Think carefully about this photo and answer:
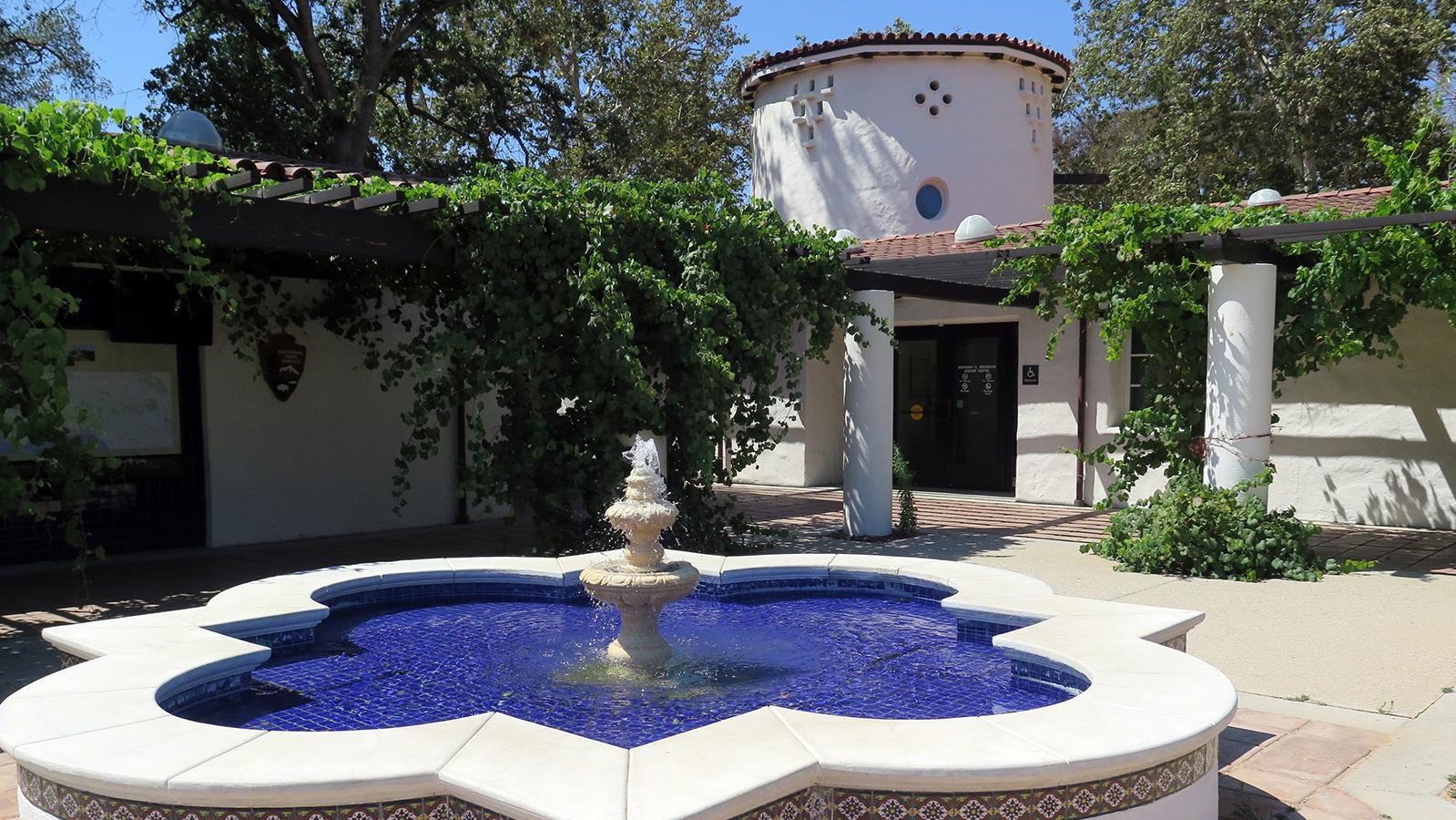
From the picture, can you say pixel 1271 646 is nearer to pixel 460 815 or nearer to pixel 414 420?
pixel 460 815

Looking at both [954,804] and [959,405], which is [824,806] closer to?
[954,804]

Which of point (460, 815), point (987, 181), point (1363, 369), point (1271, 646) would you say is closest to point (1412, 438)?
point (1363, 369)

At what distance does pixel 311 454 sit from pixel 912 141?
10.3 m

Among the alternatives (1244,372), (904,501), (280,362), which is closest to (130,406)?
(280,362)

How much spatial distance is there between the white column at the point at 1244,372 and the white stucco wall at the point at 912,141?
844 cm

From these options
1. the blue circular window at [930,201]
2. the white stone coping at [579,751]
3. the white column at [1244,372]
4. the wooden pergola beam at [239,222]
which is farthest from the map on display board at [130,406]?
the blue circular window at [930,201]

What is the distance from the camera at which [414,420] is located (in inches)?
310

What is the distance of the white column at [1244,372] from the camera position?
851 cm

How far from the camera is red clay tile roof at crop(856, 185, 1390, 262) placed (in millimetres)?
10859

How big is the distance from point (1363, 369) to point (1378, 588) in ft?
12.8

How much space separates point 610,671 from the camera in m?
4.50

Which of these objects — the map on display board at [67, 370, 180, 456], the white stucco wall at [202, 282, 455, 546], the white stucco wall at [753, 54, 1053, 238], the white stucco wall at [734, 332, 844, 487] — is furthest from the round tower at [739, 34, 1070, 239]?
the map on display board at [67, 370, 180, 456]

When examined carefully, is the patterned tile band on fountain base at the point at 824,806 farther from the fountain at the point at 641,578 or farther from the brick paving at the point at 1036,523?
the brick paving at the point at 1036,523

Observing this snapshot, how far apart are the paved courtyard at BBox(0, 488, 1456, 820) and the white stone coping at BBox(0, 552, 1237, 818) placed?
64cm
